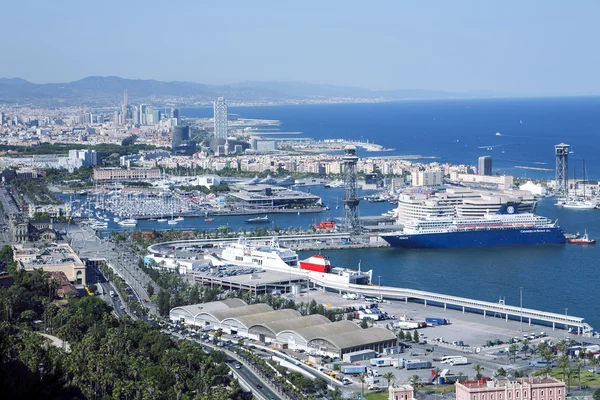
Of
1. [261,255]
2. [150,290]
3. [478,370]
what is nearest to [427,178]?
[261,255]

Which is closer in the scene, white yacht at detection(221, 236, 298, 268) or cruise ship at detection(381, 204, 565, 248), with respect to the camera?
white yacht at detection(221, 236, 298, 268)

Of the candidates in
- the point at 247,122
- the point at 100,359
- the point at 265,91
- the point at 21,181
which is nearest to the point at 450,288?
the point at 100,359

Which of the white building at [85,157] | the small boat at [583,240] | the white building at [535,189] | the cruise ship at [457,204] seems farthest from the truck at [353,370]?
the white building at [85,157]

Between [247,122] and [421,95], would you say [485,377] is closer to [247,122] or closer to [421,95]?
[247,122]

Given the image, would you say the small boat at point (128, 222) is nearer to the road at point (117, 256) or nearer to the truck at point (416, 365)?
the road at point (117, 256)

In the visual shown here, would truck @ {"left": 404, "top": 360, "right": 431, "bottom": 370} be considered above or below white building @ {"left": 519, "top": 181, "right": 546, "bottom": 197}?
below

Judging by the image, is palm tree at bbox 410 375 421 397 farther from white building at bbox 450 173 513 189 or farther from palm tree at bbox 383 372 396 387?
white building at bbox 450 173 513 189

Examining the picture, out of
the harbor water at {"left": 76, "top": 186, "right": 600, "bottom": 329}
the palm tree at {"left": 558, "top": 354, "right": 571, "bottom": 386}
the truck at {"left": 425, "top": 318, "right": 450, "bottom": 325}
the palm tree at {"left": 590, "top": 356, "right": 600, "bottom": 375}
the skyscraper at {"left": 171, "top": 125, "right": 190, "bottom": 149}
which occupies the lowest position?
the harbor water at {"left": 76, "top": 186, "right": 600, "bottom": 329}

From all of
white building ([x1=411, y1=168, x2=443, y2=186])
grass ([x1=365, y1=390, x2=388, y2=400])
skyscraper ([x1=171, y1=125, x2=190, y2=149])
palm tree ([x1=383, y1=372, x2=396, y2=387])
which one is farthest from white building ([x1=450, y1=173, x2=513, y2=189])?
grass ([x1=365, y1=390, x2=388, y2=400])

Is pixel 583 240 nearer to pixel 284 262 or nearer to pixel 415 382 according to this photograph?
pixel 284 262
